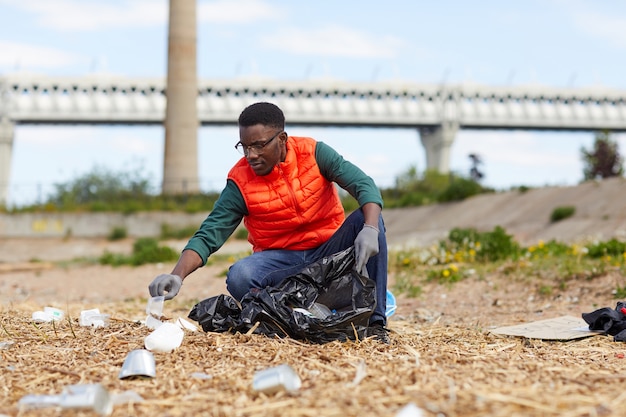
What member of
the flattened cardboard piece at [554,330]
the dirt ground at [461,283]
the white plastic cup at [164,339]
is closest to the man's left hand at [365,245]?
the white plastic cup at [164,339]

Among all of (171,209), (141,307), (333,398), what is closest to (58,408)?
(333,398)

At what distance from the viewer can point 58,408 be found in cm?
282

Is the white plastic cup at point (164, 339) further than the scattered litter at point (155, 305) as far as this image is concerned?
No

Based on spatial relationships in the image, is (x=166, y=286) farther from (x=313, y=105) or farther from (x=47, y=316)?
(x=313, y=105)

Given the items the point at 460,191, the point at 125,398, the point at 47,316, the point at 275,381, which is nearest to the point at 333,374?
the point at 275,381

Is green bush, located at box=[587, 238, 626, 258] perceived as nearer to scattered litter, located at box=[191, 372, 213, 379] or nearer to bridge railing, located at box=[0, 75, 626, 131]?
scattered litter, located at box=[191, 372, 213, 379]

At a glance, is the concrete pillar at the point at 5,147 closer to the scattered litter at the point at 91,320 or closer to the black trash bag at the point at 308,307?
the scattered litter at the point at 91,320

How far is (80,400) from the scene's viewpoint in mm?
2736

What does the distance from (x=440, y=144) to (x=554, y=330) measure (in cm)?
3954

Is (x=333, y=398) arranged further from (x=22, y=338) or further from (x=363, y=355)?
(x=22, y=338)

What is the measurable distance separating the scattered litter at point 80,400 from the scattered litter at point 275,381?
0.55m

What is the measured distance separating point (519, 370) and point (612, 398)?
548mm

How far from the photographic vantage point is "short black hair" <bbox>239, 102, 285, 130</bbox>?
13.9 feet

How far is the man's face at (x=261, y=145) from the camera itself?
4258 millimetres
